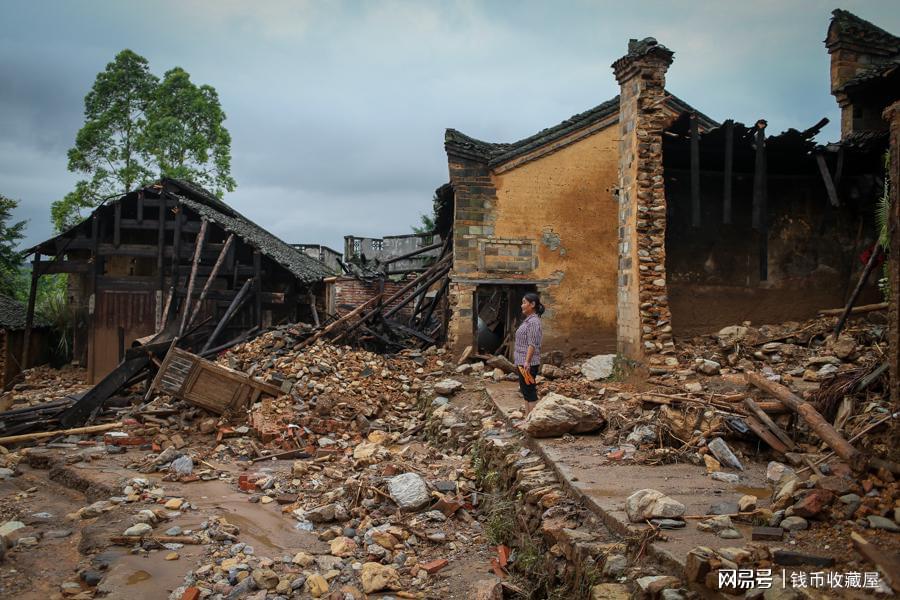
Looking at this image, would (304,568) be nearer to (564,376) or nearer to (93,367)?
(564,376)

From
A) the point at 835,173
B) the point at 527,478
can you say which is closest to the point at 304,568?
the point at 527,478

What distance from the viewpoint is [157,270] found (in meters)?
16.9

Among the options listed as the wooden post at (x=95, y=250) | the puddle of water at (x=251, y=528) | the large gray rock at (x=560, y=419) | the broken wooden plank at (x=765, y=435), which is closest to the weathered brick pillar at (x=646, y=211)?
the large gray rock at (x=560, y=419)

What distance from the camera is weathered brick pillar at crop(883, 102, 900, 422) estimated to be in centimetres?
432

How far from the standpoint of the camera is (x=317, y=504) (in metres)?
7.29

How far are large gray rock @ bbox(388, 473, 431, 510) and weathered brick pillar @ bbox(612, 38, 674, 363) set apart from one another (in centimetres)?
426

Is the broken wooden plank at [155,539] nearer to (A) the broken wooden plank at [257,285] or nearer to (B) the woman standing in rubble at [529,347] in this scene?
(B) the woman standing in rubble at [529,347]

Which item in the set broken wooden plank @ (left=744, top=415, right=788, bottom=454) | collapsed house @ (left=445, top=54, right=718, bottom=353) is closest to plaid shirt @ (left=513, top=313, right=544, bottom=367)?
broken wooden plank @ (left=744, top=415, right=788, bottom=454)

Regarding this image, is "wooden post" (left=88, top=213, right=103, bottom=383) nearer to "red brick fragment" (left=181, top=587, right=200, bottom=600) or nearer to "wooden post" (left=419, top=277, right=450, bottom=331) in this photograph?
"wooden post" (left=419, top=277, right=450, bottom=331)

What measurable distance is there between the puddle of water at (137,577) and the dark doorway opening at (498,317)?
8545mm

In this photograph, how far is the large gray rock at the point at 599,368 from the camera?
34.9ft

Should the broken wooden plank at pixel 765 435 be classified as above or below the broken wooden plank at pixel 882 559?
above

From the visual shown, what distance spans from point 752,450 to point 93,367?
16439 mm

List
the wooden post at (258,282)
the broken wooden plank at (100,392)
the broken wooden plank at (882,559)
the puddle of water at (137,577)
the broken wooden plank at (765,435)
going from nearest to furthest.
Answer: the broken wooden plank at (882,559) < the puddle of water at (137,577) < the broken wooden plank at (765,435) < the broken wooden plank at (100,392) < the wooden post at (258,282)
